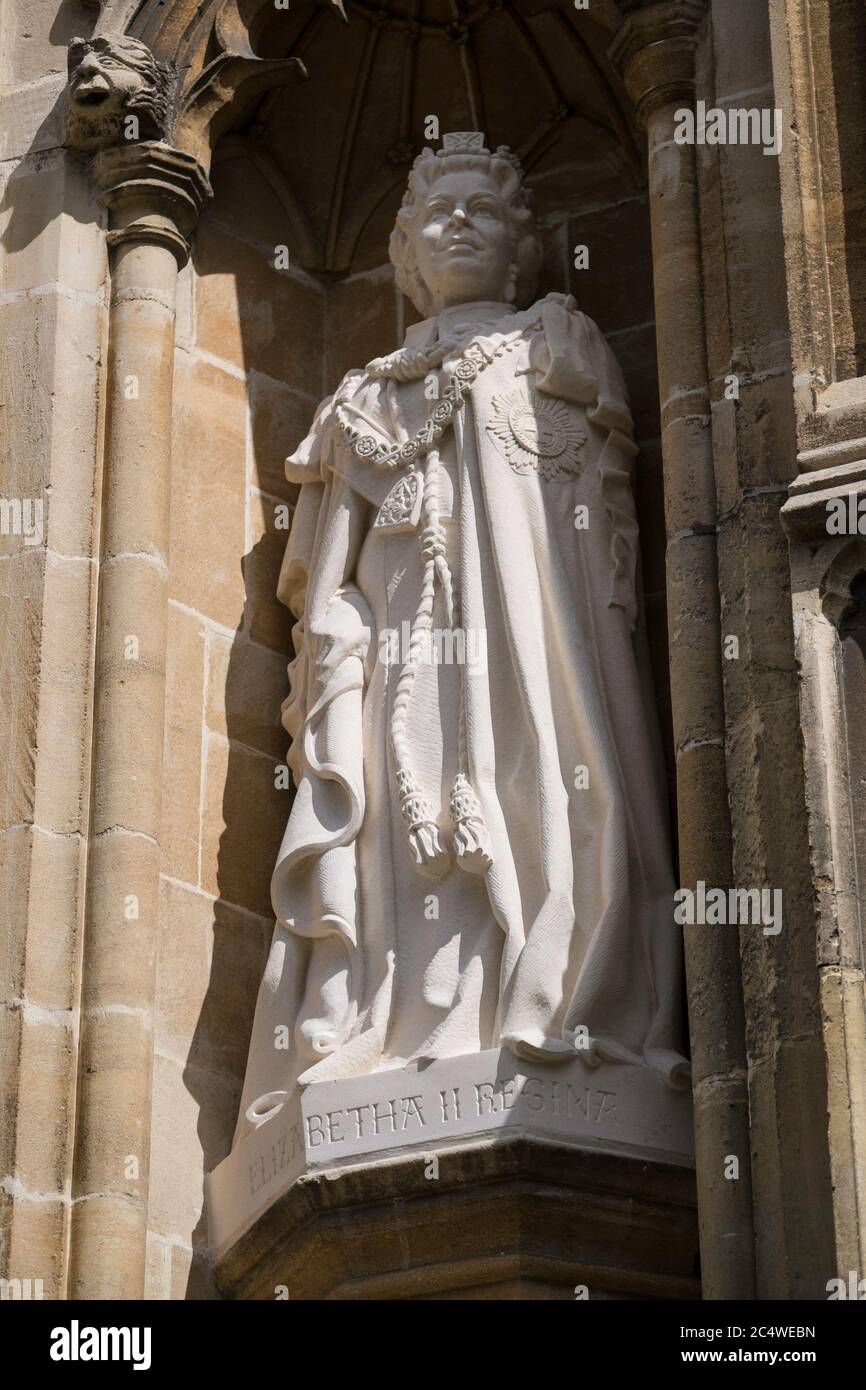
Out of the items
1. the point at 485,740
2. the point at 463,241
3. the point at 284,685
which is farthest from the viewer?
the point at 284,685

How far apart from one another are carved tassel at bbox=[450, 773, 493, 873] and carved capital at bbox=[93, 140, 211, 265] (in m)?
1.99

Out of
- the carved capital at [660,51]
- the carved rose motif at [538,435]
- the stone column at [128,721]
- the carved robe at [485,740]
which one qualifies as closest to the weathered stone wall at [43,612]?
the stone column at [128,721]

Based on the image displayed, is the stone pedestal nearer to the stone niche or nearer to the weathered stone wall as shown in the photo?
the stone niche

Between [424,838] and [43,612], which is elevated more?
[43,612]

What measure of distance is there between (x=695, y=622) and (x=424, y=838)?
817 millimetres

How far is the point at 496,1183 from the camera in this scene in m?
7.30

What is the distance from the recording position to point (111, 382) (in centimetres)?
868

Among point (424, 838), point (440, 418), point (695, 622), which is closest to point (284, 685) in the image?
point (440, 418)

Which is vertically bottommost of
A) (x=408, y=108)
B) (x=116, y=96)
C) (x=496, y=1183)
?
(x=496, y=1183)

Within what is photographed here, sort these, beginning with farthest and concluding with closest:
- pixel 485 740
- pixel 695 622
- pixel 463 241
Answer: pixel 463 241 < pixel 485 740 < pixel 695 622

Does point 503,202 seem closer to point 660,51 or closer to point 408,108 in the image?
point 660,51

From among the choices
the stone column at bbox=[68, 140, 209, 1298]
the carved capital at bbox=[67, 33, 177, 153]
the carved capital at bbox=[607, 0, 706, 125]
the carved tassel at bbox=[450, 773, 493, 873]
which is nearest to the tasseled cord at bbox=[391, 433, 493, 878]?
the carved tassel at bbox=[450, 773, 493, 873]

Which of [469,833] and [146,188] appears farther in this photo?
[146,188]

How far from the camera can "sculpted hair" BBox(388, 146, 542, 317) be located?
28.7 ft
